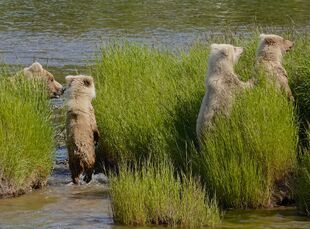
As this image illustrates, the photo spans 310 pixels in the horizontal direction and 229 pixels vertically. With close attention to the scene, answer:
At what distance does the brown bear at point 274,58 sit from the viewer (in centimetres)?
1106

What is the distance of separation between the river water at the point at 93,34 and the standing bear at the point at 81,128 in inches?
10.9

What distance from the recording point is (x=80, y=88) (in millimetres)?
12008

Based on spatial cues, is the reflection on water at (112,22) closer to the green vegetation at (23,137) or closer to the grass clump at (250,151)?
the green vegetation at (23,137)

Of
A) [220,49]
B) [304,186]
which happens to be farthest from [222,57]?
[304,186]

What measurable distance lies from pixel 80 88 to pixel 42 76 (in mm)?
1980

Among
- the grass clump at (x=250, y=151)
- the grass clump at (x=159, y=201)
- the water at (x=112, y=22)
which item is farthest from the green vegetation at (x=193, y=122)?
the water at (x=112, y=22)

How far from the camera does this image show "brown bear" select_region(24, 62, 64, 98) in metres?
13.4

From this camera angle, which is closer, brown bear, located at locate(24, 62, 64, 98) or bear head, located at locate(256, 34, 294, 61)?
bear head, located at locate(256, 34, 294, 61)

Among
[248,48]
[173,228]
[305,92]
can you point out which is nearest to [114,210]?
[173,228]

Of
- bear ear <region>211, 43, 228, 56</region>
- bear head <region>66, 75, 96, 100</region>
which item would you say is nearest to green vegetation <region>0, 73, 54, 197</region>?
bear head <region>66, 75, 96, 100</region>

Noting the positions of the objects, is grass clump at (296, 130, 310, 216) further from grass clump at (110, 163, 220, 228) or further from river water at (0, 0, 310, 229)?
grass clump at (110, 163, 220, 228)

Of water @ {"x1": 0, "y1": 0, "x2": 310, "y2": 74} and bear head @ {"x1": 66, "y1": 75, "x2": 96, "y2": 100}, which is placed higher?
bear head @ {"x1": 66, "y1": 75, "x2": 96, "y2": 100}

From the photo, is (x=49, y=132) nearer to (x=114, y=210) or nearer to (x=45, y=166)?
(x=45, y=166)

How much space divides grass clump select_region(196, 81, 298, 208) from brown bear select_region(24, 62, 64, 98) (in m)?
3.43
